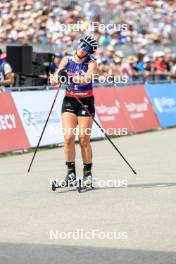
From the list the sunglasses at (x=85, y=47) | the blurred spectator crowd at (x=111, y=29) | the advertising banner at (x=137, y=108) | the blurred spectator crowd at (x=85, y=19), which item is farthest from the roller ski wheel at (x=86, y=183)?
the blurred spectator crowd at (x=85, y=19)

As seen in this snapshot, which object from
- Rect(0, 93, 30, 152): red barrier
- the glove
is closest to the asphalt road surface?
Rect(0, 93, 30, 152): red barrier

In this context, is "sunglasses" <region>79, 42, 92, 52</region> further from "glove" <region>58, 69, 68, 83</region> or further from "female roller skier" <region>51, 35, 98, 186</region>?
"glove" <region>58, 69, 68, 83</region>

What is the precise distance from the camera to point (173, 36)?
30047 mm

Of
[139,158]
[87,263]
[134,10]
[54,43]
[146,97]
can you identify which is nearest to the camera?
[87,263]

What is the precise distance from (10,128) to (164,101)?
310 inches

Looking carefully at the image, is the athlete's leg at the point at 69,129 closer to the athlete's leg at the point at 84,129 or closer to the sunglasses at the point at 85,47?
the athlete's leg at the point at 84,129

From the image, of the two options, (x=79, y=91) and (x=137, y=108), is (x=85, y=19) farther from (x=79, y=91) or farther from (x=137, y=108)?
(x=79, y=91)

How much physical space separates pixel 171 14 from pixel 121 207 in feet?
75.1

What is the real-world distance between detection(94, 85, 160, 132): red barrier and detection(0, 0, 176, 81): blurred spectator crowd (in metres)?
1.22

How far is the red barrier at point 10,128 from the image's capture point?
15.5m

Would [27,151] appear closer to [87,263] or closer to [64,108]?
[64,108]

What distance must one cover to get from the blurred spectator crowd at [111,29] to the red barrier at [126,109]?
1219 mm

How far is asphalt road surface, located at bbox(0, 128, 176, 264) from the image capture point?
6652 millimetres

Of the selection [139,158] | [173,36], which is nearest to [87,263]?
[139,158]
